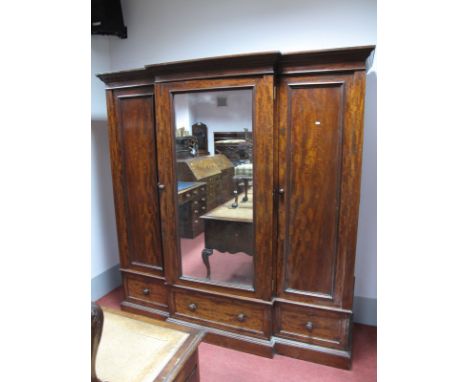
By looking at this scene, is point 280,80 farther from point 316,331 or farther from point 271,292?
point 316,331

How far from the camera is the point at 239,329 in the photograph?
1960 mm

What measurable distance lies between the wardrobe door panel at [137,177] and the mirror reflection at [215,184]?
246mm

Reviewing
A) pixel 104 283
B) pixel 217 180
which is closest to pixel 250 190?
pixel 217 180

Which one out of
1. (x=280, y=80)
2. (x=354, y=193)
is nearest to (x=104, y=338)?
(x=354, y=193)

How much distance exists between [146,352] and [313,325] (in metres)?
1.11

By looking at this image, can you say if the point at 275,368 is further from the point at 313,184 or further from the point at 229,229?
the point at 313,184

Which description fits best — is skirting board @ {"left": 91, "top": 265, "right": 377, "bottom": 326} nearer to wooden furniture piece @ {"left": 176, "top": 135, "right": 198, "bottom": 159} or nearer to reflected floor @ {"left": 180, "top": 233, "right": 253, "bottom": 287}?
reflected floor @ {"left": 180, "top": 233, "right": 253, "bottom": 287}

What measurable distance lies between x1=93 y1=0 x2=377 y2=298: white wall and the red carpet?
486 mm

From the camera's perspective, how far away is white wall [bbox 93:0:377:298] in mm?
1938

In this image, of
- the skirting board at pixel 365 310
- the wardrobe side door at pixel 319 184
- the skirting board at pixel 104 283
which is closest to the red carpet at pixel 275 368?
the skirting board at pixel 365 310

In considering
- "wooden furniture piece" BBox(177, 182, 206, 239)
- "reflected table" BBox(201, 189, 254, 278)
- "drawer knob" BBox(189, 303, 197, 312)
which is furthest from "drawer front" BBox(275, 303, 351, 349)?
"wooden furniture piece" BBox(177, 182, 206, 239)

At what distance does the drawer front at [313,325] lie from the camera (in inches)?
70.7

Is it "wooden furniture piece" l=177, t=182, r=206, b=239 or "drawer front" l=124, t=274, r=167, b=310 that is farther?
"drawer front" l=124, t=274, r=167, b=310
